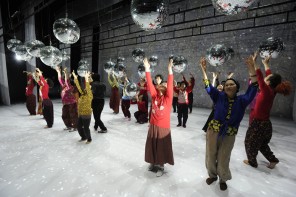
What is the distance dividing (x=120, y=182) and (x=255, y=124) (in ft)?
6.49

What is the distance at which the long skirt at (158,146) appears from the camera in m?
2.53

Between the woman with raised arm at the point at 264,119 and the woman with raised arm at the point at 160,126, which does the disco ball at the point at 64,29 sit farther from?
the woman with raised arm at the point at 264,119

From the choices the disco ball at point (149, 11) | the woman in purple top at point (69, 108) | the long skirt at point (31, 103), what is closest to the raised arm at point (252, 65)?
the disco ball at point (149, 11)

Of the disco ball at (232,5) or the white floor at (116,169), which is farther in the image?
the white floor at (116,169)

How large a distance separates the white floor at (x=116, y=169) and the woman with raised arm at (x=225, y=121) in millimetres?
360

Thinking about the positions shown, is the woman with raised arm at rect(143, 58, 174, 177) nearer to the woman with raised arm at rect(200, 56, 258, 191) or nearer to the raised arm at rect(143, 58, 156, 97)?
the raised arm at rect(143, 58, 156, 97)

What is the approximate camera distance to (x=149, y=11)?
2.11m

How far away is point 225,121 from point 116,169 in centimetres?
163

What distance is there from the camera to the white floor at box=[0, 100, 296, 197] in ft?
7.54

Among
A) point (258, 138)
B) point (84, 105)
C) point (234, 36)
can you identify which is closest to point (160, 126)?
point (258, 138)

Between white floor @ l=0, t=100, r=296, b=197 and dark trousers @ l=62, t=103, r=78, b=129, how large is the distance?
1.18ft

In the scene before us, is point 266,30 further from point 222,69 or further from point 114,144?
point 114,144

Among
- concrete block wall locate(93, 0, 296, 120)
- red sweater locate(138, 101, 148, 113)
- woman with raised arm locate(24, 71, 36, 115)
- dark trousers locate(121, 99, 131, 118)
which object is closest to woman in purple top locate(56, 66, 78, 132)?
dark trousers locate(121, 99, 131, 118)

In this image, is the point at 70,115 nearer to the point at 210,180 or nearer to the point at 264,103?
the point at 210,180
